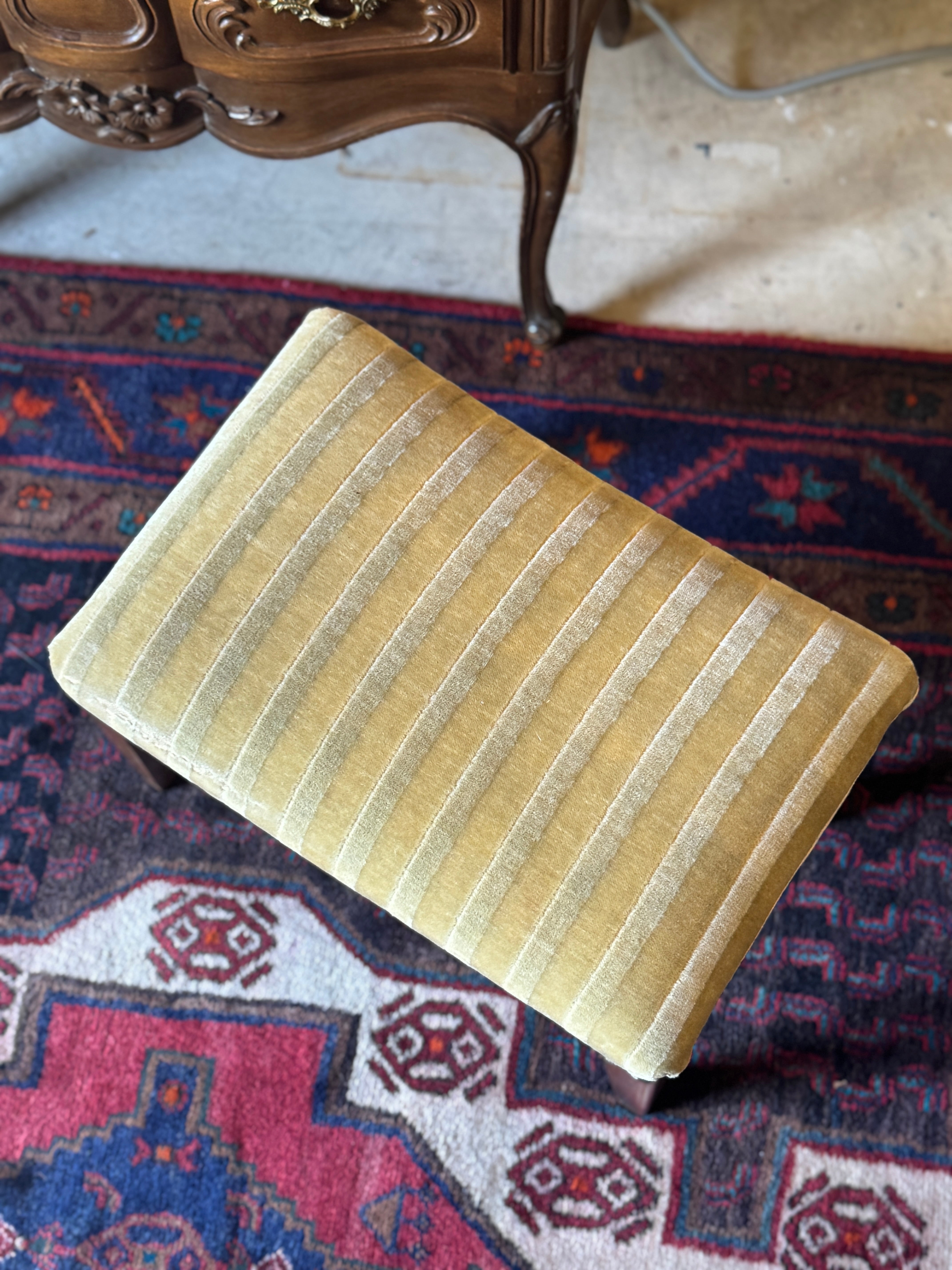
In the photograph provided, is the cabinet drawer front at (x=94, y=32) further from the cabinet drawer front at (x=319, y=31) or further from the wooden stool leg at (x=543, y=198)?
the wooden stool leg at (x=543, y=198)

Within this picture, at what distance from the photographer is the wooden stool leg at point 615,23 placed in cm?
141

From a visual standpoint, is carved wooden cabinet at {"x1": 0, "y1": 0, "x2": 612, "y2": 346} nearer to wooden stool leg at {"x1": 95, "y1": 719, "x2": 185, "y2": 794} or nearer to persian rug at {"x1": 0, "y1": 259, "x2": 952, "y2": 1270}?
persian rug at {"x1": 0, "y1": 259, "x2": 952, "y2": 1270}

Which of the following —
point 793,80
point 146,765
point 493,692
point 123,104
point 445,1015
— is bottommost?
point 445,1015

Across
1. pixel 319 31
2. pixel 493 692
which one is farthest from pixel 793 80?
pixel 493 692

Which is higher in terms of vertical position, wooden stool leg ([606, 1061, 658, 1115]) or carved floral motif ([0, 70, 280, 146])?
carved floral motif ([0, 70, 280, 146])

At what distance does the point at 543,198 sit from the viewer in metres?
1.11

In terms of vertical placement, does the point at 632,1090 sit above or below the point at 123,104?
below

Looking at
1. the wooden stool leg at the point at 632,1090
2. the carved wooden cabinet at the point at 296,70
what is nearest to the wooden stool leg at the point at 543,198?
the carved wooden cabinet at the point at 296,70

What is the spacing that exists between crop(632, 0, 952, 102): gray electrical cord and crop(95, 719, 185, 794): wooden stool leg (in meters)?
1.15

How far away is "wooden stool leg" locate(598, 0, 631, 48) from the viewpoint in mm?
1405

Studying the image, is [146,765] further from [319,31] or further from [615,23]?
[615,23]

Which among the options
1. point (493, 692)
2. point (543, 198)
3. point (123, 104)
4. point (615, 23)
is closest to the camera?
point (493, 692)

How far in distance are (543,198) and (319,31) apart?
301 millimetres

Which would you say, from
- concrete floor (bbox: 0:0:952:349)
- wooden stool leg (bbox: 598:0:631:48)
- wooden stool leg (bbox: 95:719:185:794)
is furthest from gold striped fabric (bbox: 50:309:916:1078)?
wooden stool leg (bbox: 598:0:631:48)
